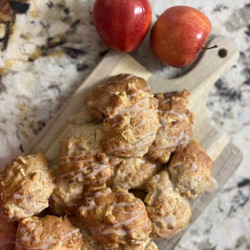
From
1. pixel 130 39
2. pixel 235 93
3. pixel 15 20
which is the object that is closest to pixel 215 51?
pixel 235 93

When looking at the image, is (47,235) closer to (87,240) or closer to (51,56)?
(87,240)

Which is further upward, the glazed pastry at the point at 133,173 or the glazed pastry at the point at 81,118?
the glazed pastry at the point at 81,118

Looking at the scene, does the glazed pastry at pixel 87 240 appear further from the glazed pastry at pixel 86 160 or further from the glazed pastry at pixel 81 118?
the glazed pastry at pixel 81 118

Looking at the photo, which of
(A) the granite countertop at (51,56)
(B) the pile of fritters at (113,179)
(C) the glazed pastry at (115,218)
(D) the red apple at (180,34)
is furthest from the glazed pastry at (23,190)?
(D) the red apple at (180,34)

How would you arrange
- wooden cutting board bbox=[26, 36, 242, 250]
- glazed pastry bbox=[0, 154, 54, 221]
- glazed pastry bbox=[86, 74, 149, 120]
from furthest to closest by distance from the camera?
1. wooden cutting board bbox=[26, 36, 242, 250]
2. glazed pastry bbox=[86, 74, 149, 120]
3. glazed pastry bbox=[0, 154, 54, 221]

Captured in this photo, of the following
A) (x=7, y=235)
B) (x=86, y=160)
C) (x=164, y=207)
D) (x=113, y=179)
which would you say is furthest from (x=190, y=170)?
(x=7, y=235)

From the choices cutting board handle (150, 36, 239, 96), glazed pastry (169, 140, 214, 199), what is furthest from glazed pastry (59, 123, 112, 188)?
cutting board handle (150, 36, 239, 96)

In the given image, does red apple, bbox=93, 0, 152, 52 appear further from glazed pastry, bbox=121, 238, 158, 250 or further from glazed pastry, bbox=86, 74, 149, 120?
glazed pastry, bbox=121, 238, 158, 250
